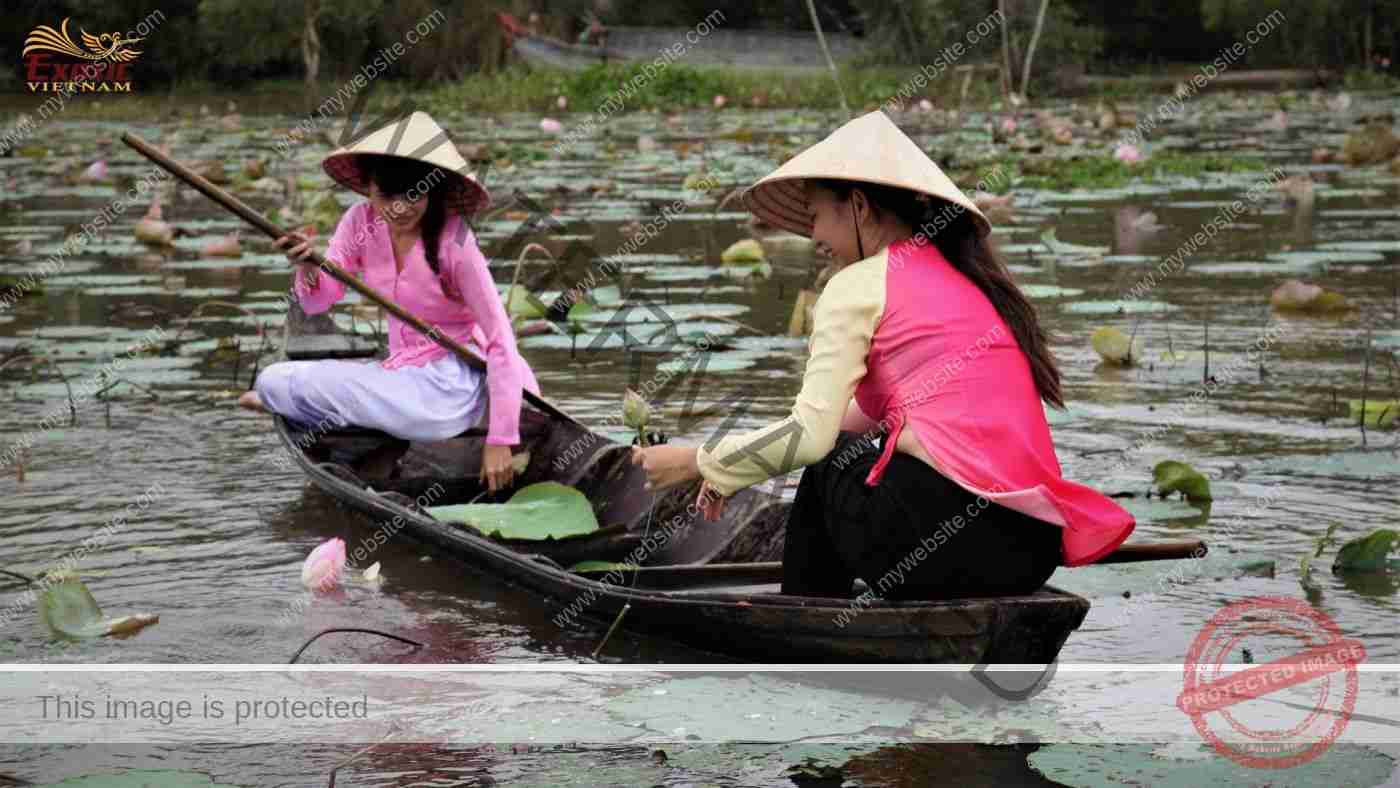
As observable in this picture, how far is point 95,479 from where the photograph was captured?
488cm

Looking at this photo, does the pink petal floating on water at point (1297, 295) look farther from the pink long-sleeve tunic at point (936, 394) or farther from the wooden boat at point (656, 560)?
the pink long-sleeve tunic at point (936, 394)

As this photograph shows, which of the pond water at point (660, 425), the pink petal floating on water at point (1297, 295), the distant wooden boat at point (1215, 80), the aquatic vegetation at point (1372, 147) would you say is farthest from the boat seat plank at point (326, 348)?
the distant wooden boat at point (1215, 80)

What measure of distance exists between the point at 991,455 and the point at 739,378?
116 inches

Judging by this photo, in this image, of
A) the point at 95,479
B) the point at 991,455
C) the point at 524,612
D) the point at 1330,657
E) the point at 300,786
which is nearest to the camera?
the point at 300,786

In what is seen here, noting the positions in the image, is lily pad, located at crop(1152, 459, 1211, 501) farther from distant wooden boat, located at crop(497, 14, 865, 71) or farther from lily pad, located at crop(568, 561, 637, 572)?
distant wooden boat, located at crop(497, 14, 865, 71)

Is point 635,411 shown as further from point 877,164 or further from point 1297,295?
point 1297,295

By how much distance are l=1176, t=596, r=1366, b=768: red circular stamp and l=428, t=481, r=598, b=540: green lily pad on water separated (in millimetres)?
1311

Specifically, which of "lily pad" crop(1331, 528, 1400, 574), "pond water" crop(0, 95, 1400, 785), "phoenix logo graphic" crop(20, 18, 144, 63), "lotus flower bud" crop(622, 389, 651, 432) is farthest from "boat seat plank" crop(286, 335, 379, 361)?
"lily pad" crop(1331, 528, 1400, 574)

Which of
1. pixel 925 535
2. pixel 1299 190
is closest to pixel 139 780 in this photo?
pixel 925 535

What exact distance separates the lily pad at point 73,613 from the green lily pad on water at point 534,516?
76 centimetres

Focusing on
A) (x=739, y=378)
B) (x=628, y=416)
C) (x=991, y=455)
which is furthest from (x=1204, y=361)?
(x=991, y=455)

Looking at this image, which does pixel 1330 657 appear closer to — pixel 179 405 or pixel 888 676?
pixel 888 676

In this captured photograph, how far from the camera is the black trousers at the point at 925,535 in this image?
2.98 metres

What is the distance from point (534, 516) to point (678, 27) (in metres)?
28.0
